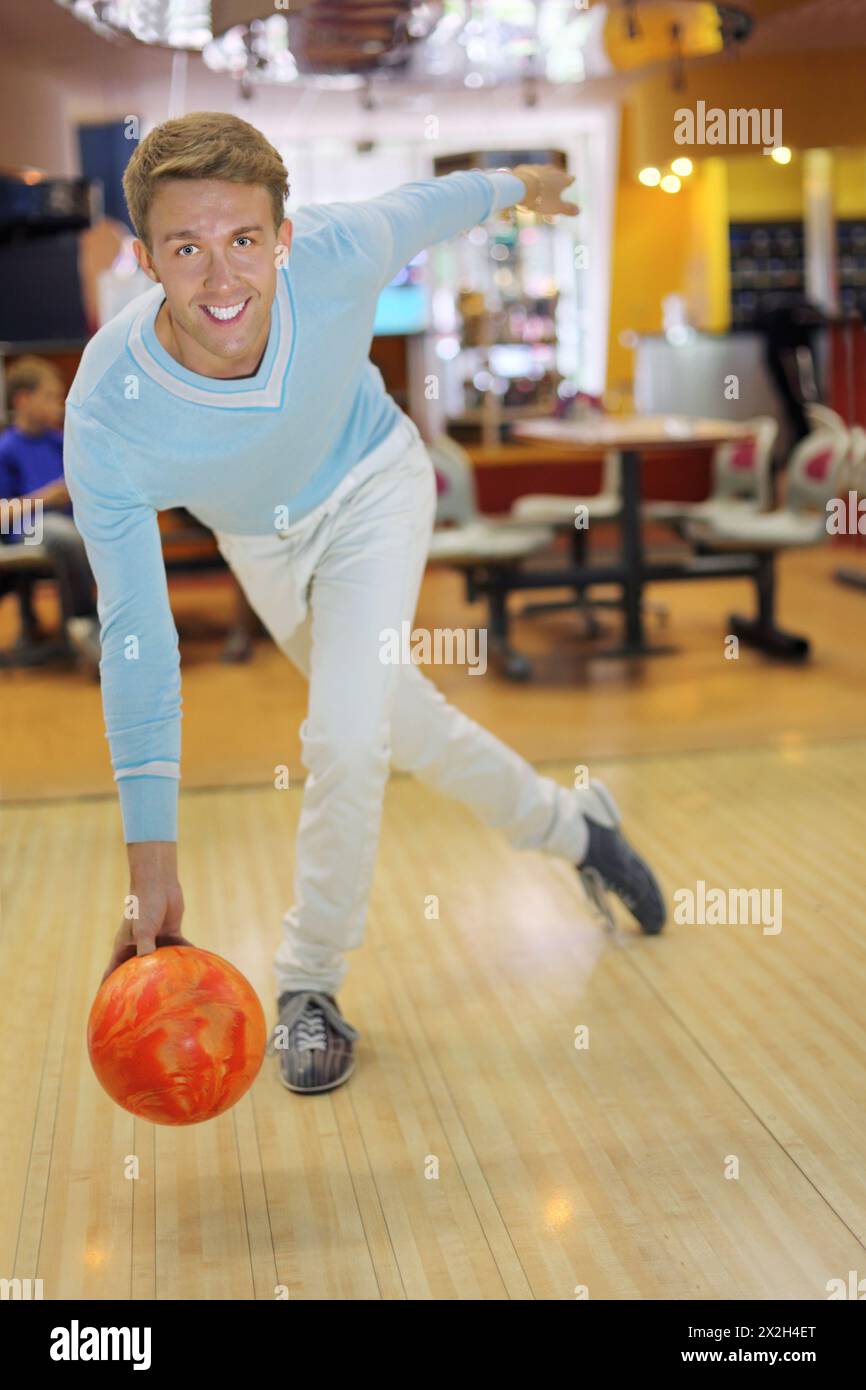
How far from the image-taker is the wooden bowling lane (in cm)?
183

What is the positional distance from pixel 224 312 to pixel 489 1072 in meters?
1.21

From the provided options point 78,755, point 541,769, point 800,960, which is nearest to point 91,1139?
point 800,960

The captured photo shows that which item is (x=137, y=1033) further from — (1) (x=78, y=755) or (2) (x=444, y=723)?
(1) (x=78, y=755)

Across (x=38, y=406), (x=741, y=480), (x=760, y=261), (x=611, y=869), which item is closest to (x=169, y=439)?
(x=611, y=869)

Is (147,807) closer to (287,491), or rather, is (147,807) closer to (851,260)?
(287,491)

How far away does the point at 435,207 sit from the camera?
2.28 metres

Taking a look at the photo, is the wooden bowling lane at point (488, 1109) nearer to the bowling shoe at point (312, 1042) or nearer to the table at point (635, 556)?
Answer: the bowling shoe at point (312, 1042)

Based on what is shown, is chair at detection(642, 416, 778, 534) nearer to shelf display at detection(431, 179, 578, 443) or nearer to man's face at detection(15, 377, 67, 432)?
man's face at detection(15, 377, 67, 432)

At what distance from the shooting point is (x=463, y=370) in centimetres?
1454

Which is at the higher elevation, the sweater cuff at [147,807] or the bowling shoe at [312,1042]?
the sweater cuff at [147,807]

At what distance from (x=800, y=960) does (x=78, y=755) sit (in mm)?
2499

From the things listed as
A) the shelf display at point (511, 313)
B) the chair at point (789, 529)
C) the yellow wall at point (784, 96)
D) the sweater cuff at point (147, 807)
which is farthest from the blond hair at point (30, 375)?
the shelf display at point (511, 313)

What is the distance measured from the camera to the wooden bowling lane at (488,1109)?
1.83 meters

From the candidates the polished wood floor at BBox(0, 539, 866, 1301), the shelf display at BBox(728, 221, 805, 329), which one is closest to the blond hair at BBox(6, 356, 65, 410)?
the polished wood floor at BBox(0, 539, 866, 1301)
